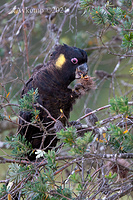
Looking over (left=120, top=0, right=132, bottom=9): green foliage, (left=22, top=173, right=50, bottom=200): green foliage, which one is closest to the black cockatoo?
(left=120, top=0, right=132, bottom=9): green foliage

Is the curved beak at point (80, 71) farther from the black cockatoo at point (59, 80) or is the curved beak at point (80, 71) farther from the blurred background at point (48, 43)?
the blurred background at point (48, 43)

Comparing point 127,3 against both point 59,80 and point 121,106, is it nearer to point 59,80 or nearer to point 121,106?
point 59,80

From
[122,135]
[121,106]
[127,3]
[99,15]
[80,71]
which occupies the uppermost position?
[99,15]

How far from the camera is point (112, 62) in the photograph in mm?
3213

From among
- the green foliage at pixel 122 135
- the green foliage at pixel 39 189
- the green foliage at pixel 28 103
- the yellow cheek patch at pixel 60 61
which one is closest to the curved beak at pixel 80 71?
the yellow cheek patch at pixel 60 61

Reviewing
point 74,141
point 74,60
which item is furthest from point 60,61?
point 74,141

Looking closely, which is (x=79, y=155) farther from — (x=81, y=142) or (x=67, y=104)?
(x=67, y=104)

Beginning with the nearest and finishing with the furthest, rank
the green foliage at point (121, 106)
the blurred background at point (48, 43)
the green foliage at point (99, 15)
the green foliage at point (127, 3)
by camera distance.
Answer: the green foliage at point (121, 106)
the green foliage at point (99, 15)
the green foliage at point (127, 3)
the blurred background at point (48, 43)

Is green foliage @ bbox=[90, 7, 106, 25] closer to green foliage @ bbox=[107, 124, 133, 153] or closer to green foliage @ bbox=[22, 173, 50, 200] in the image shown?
green foliage @ bbox=[107, 124, 133, 153]

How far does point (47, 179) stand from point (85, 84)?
1.01m

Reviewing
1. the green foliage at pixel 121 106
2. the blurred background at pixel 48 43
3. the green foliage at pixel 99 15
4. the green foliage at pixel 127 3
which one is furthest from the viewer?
the blurred background at pixel 48 43

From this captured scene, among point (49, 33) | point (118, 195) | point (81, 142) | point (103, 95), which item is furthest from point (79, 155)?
point (103, 95)

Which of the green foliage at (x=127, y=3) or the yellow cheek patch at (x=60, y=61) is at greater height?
the green foliage at (x=127, y=3)

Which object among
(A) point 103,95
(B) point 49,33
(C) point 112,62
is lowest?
(A) point 103,95
